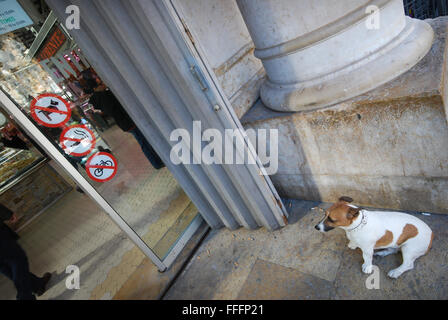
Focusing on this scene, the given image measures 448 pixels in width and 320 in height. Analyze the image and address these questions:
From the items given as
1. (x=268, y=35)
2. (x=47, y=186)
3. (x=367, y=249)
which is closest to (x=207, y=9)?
(x=268, y=35)

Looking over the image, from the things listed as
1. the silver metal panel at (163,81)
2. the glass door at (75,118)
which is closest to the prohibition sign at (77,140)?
the glass door at (75,118)

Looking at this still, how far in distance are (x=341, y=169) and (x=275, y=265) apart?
114cm

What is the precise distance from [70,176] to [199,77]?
4.76ft

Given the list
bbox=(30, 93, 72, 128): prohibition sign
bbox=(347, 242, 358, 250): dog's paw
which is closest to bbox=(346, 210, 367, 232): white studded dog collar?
bbox=(347, 242, 358, 250): dog's paw

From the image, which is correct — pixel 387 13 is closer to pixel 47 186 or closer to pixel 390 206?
pixel 390 206

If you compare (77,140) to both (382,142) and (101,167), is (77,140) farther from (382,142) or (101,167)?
(382,142)

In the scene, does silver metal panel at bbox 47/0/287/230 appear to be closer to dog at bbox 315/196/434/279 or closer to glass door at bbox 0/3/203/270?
glass door at bbox 0/3/203/270

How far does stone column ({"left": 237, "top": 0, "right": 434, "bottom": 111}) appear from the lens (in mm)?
1901

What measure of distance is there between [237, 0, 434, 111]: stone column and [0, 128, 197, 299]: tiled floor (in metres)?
→ 2.06

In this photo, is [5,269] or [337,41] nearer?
[337,41]

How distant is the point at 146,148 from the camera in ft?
11.4

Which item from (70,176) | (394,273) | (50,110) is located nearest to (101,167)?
(70,176)

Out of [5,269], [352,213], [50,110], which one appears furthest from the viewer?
[5,269]

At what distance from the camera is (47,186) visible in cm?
592
